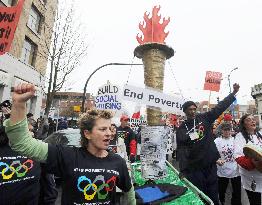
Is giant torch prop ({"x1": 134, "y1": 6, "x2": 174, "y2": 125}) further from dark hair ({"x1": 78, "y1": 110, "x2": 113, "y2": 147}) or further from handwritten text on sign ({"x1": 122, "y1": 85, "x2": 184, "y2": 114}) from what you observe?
dark hair ({"x1": 78, "y1": 110, "x2": 113, "y2": 147})

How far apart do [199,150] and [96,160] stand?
2.49 meters

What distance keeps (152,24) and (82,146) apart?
243cm

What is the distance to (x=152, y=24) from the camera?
423 cm

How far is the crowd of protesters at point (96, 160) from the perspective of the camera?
2.06 metres

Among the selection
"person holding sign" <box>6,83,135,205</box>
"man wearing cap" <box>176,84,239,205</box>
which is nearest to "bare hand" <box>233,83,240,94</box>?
"man wearing cap" <box>176,84,239,205</box>

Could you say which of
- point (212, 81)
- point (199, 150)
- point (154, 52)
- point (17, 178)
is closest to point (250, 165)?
point (199, 150)

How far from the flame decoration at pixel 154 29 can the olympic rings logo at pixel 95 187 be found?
7.85ft

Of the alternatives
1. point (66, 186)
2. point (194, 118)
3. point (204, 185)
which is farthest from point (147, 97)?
point (66, 186)

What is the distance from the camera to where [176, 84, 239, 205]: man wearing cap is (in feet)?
14.3

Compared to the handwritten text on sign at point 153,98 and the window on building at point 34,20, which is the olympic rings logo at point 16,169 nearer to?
the handwritten text on sign at point 153,98

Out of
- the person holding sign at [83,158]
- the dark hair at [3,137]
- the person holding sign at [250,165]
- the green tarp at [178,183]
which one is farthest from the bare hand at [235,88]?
the dark hair at [3,137]

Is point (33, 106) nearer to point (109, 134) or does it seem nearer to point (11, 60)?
point (11, 60)

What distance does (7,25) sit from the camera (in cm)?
569

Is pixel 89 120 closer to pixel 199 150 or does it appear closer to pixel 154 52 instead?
pixel 154 52
